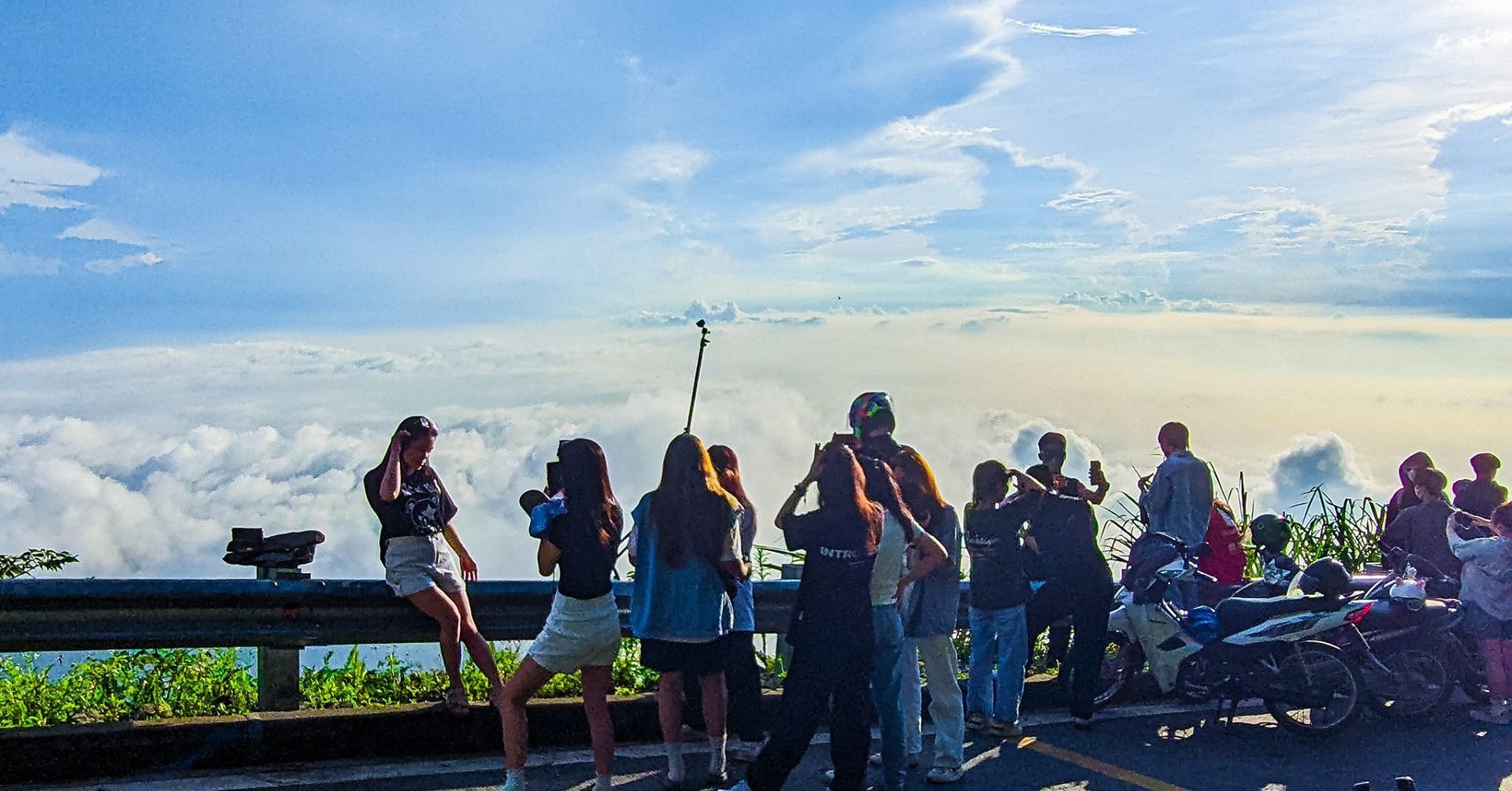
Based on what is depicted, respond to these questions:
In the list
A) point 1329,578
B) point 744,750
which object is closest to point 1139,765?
point 1329,578

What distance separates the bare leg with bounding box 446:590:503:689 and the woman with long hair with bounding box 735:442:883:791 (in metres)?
1.87

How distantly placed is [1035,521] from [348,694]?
4301 mm

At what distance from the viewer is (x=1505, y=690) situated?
403 inches

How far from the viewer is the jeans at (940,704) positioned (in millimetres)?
8102

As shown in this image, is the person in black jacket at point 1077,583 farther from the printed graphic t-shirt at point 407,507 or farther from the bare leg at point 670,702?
the printed graphic t-shirt at point 407,507

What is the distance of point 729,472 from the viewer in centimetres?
801

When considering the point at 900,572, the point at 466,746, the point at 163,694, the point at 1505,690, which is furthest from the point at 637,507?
the point at 1505,690

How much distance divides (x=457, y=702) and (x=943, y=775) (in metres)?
2.67

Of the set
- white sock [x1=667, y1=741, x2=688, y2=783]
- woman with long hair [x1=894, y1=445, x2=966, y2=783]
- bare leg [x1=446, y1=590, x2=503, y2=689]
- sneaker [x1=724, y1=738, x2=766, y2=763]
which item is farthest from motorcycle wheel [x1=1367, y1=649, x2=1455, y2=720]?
bare leg [x1=446, y1=590, x2=503, y2=689]

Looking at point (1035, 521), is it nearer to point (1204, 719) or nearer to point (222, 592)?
point (1204, 719)

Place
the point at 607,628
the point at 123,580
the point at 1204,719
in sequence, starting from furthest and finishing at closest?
the point at 1204,719
the point at 123,580
the point at 607,628

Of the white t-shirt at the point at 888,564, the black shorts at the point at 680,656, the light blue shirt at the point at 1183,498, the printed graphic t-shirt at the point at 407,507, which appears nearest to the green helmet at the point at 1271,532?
the light blue shirt at the point at 1183,498

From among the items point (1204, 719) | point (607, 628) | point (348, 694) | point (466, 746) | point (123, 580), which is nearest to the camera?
point (607, 628)

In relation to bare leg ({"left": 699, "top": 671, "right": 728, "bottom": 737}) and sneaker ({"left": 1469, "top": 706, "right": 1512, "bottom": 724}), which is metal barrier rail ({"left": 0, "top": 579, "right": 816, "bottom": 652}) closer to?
bare leg ({"left": 699, "top": 671, "right": 728, "bottom": 737})
